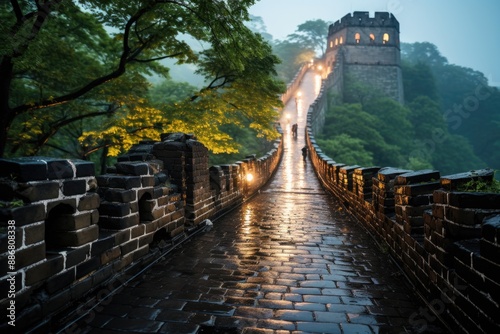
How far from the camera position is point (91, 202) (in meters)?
2.92

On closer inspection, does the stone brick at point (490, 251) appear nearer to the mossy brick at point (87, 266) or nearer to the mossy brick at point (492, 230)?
the mossy brick at point (492, 230)

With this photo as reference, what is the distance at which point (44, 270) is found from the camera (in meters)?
2.40

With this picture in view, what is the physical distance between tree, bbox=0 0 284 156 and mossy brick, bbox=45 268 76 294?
509 cm

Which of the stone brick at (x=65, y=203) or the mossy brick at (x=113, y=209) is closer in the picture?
the stone brick at (x=65, y=203)

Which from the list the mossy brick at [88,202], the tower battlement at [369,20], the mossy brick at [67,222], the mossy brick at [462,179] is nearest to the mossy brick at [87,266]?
the mossy brick at [67,222]

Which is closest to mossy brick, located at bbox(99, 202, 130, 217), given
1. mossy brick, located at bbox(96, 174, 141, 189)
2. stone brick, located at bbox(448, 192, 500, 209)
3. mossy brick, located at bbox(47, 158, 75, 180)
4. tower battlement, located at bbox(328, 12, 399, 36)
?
mossy brick, located at bbox(96, 174, 141, 189)

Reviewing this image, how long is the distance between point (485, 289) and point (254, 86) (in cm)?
948

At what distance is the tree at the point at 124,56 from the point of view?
6.53 m

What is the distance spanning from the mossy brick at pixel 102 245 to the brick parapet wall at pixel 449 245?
3.03m

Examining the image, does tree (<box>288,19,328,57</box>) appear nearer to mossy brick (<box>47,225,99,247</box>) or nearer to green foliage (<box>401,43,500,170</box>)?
green foliage (<box>401,43,500,170</box>)

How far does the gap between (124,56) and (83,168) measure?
7.02m

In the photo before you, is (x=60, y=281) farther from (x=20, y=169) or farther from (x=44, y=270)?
(x=20, y=169)

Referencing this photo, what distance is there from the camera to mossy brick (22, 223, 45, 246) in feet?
7.30

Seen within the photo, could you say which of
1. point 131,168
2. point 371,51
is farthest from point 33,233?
point 371,51
